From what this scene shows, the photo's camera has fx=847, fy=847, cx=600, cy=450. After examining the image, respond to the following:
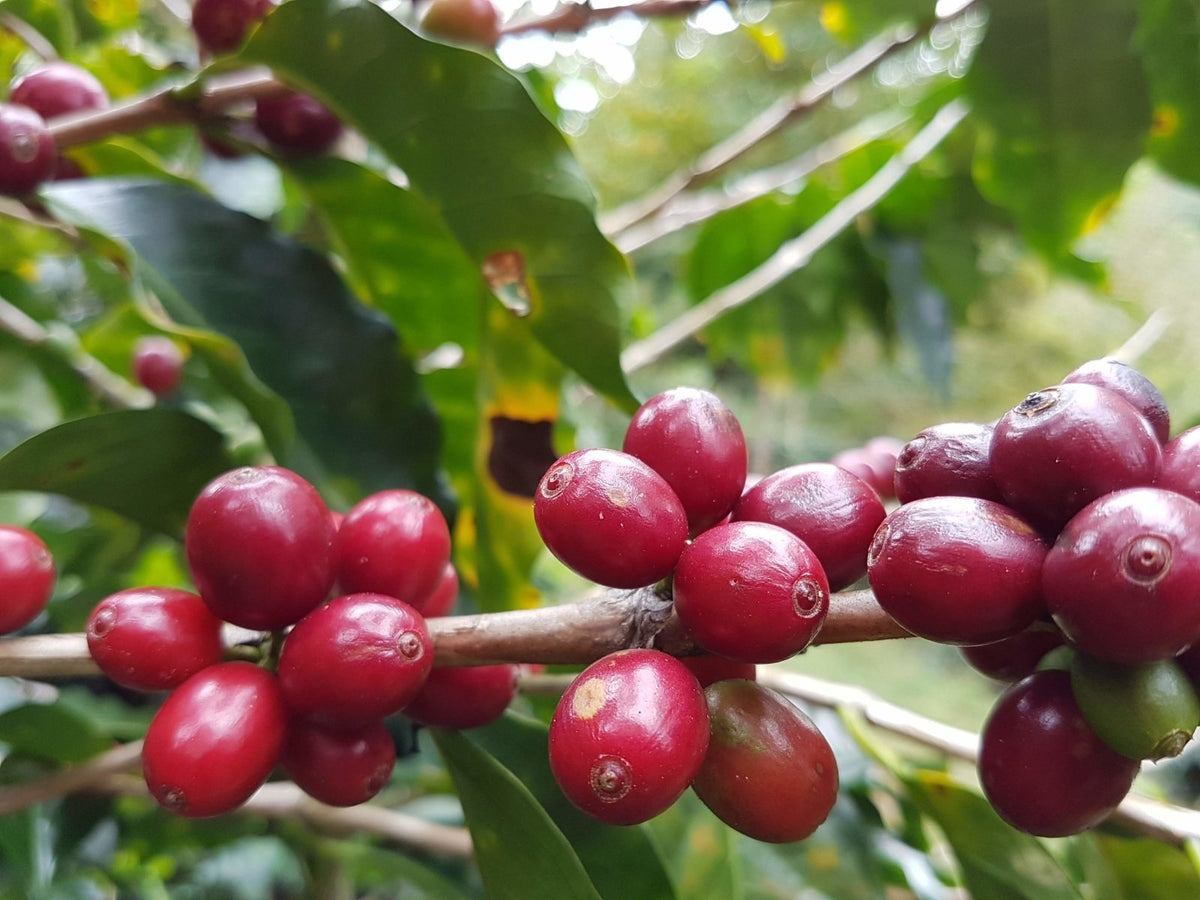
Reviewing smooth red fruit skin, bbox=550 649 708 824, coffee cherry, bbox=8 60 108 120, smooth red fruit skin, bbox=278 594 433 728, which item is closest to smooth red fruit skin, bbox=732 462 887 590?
smooth red fruit skin, bbox=550 649 708 824

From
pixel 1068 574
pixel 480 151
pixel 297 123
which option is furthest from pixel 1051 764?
pixel 297 123

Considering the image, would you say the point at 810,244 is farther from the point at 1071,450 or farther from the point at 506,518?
the point at 1071,450

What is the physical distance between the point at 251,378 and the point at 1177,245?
507cm

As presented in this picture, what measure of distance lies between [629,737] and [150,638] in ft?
1.02

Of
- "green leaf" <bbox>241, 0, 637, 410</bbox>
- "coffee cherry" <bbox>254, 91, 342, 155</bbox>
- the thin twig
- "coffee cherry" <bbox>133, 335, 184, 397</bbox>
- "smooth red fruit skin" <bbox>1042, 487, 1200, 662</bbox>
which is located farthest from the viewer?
the thin twig

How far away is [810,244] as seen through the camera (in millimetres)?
1640

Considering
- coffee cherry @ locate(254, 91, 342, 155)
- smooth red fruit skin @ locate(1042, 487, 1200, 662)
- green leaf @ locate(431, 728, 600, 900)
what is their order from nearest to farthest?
1. smooth red fruit skin @ locate(1042, 487, 1200, 662)
2. green leaf @ locate(431, 728, 600, 900)
3. coffee cherry @ locate(254, 91, 342, 155)

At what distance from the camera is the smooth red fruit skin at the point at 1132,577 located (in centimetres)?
36

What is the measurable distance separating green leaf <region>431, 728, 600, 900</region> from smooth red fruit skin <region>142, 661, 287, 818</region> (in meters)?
0.17

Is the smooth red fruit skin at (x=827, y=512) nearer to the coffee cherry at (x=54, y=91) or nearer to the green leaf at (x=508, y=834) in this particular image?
the green leaf at (x=508, y=834)

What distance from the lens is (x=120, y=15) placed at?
4.86 ft

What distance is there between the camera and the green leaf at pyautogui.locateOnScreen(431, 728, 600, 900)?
1.90 ft

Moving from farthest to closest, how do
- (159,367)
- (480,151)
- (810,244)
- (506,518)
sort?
(810,244) < (159,367) < (506,518) < (480,151)

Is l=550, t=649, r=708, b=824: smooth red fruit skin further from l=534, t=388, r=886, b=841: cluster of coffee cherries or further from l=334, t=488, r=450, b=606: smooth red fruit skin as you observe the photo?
l=334, t=488, r=450, b=606: smooth red fruit skin
